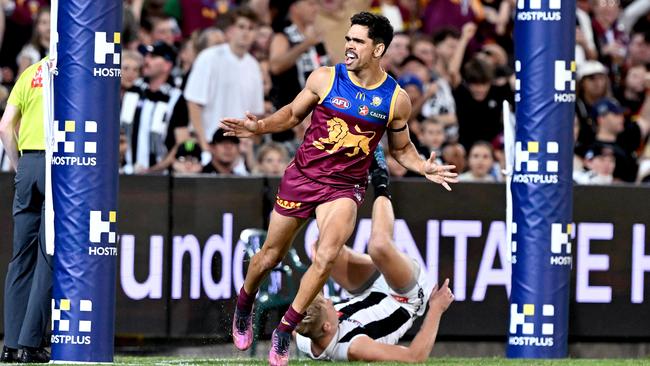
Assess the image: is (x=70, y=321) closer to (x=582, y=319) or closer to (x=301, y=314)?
(x=301, y=314)

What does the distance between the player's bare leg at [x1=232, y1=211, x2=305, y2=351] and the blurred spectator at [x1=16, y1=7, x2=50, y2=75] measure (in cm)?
495

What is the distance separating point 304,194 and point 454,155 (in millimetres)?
4865

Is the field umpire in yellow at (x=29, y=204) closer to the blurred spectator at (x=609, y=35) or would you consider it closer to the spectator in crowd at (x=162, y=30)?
the spectator in crowd at (x=162, y=30)

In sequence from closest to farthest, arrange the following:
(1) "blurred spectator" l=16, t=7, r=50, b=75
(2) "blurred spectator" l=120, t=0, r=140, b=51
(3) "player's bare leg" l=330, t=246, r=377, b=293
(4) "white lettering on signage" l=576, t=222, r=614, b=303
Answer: (3) "player's bare leg" l=330, t=246, r=377, b=293 < (4) "white lettering on signage" l=576, t=222, r=614, b=303 < (1) "blurred spectator" l=16, t=7, r=50, b=75 < (2) "blurred spectator" l=120, t=0, r=140, b=51

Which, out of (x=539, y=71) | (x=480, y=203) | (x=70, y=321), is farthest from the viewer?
(x=480, y=203)

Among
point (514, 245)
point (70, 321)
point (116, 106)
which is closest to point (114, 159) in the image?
point (116, 106)

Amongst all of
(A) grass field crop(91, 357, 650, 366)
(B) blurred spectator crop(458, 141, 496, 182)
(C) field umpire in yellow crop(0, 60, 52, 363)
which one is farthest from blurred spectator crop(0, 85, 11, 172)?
(B) blurred spectator crop(458, 141, 496, 182)

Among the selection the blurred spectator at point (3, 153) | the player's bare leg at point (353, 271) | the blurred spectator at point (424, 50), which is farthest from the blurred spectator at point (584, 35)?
the player's bare leg at point (353, 271)

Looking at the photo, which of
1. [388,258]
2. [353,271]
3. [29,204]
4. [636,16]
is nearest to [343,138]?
[388,258]

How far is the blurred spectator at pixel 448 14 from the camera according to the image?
18.6 meters

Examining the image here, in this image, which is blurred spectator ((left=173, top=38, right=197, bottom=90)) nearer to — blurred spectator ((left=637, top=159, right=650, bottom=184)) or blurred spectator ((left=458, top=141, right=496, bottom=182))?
blurred spectator ((left=458, top=141, right=496, bottom=182))

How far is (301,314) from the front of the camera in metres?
10.2

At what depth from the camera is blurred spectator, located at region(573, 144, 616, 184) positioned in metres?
15.4

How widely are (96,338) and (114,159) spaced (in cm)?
116
